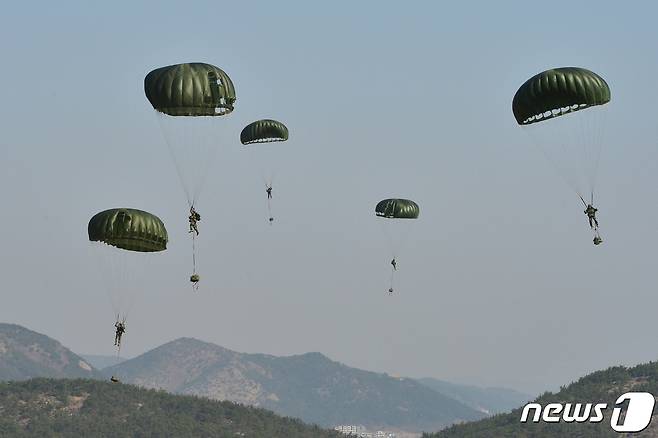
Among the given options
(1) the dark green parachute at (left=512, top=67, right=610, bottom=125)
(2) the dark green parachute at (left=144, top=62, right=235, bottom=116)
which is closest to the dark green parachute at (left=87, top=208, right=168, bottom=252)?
(2) the dark green parachute at (left=144, top=62, right=235, bottom=116)

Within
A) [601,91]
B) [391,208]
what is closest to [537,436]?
[391,208]

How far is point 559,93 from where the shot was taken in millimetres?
60781

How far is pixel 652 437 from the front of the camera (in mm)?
194000

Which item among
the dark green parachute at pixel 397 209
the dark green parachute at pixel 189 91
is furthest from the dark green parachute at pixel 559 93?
the dark green parachute at pixel 397 209

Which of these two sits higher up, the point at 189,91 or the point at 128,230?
the point at 189,91

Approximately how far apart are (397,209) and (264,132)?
14.3 metres

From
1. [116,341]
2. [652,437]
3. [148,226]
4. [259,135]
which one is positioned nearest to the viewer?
[116,341]

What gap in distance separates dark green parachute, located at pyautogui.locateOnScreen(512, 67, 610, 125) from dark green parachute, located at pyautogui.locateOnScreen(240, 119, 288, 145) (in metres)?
32.0

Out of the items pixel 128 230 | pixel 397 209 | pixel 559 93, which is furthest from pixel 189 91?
pixel 397 209

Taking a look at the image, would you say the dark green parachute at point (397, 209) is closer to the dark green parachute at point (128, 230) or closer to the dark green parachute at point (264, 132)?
the dark green parachute at point (264, 132)

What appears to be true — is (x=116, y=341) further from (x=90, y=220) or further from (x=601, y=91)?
(x=601, y=91)

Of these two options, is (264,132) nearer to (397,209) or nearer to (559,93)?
(397,209)

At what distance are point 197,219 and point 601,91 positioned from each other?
2596 cm

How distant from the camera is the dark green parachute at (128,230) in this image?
6346 cm
